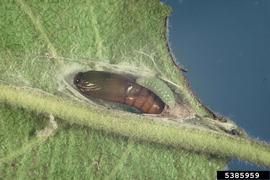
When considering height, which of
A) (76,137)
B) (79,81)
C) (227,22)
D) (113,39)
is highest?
(227,22)

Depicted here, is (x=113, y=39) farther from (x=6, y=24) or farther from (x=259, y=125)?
(x=259, y=125)

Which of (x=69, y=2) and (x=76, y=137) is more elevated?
(x=69, y=2)

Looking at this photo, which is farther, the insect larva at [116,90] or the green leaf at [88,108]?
the insect larva at [116,90]

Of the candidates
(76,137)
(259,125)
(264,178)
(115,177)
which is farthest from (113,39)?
(264,178)

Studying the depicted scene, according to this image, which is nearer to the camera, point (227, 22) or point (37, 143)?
point (37, 143)

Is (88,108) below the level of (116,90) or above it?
below
